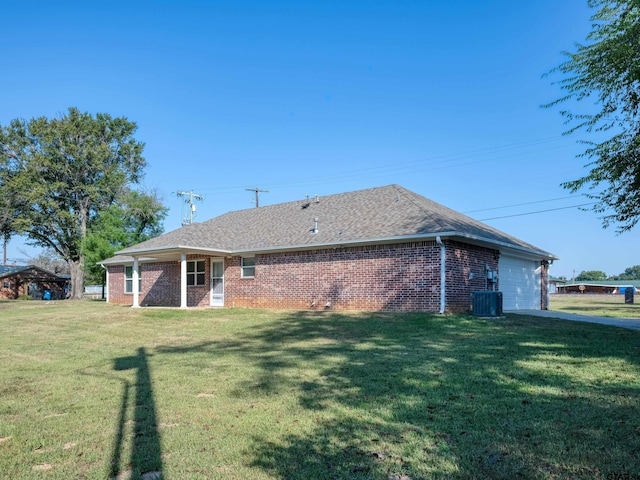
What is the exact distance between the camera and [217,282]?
21125 millimetres

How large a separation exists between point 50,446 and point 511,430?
4059mm

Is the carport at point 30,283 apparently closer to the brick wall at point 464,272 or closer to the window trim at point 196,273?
the window trim at point 196,273

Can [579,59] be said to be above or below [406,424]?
above

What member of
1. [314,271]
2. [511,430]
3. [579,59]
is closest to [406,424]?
[511,430]

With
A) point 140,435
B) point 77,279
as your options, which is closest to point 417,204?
point 140,435

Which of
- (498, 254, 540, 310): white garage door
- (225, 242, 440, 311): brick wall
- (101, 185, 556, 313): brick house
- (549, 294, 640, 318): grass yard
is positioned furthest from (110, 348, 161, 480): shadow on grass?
(549, 294, 640, 318): grass yard

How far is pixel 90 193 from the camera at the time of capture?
39.1m

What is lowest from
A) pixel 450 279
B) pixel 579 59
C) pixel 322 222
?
pixel 450 279

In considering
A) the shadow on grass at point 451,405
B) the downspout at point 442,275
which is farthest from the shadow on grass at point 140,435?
the downspout at point 442,275

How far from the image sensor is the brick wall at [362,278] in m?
14.8

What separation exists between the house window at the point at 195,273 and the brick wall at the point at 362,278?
499 millimetres

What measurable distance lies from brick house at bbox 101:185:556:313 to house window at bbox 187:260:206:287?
5 centimetres

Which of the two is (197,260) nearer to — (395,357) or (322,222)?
(322,222)

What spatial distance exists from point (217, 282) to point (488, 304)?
481 inches
